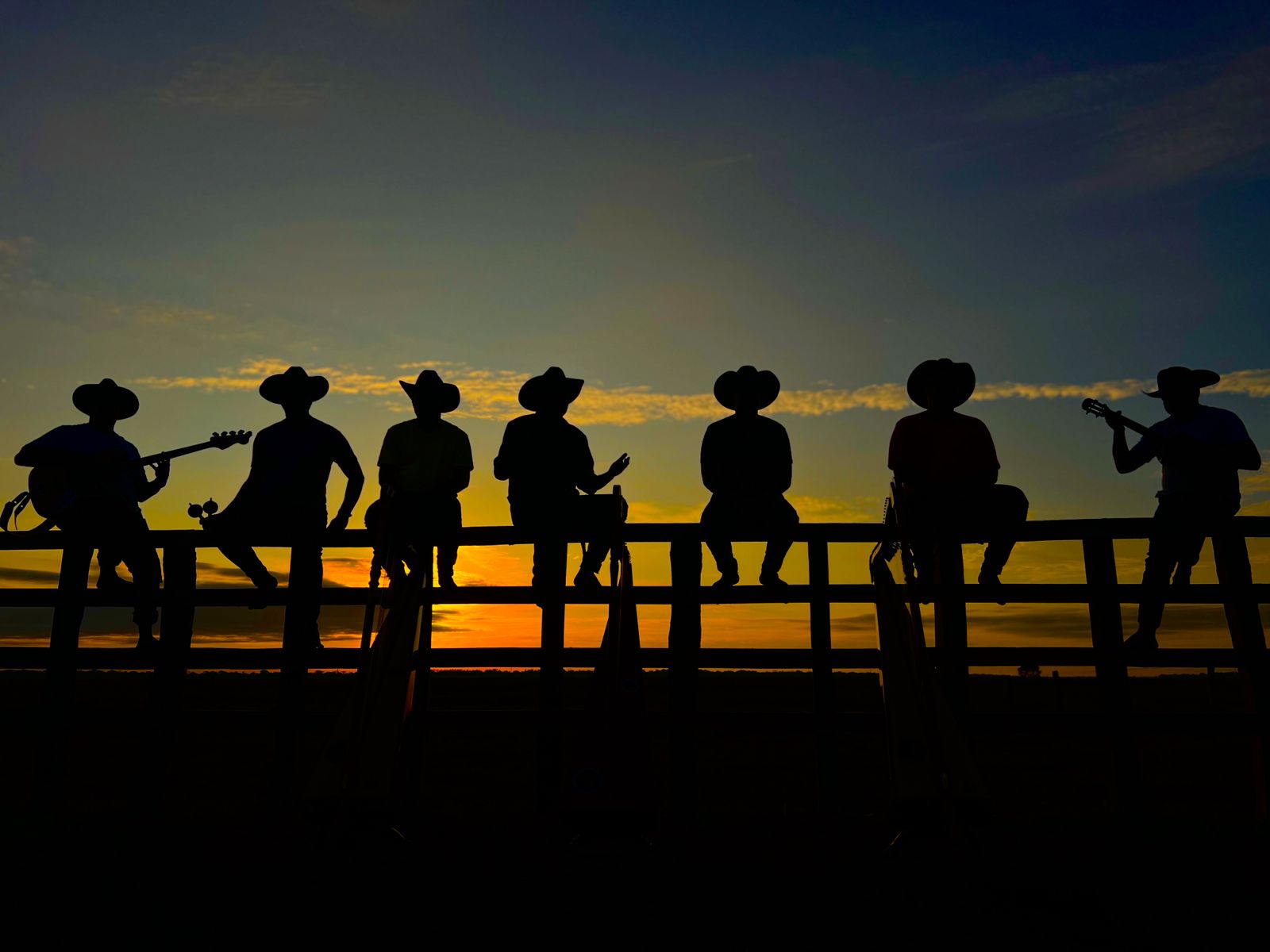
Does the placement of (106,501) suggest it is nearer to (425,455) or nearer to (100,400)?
(100,400)

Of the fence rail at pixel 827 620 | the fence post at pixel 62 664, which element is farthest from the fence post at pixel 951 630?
the fence post at pixel 62 664

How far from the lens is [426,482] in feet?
23.8

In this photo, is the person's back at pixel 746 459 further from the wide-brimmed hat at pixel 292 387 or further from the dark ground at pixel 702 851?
the wide-brimmed hat at pixel 292 387

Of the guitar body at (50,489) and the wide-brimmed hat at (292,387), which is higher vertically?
the wide-brimmed hat at (292,387)

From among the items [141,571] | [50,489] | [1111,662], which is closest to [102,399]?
[50,489]

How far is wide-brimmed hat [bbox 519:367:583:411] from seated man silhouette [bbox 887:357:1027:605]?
2.46 meters

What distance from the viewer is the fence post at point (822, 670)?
684 centimetres

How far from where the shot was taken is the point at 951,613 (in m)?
7.11

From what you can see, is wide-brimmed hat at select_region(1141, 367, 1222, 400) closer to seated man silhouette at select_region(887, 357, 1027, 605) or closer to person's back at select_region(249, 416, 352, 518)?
seated man silhouette at select_region(887, 357, 1027, 605)

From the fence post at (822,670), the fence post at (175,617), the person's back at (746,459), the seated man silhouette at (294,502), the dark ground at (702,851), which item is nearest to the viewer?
the dark ground at (702,851)

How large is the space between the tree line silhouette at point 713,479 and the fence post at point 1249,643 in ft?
0.92

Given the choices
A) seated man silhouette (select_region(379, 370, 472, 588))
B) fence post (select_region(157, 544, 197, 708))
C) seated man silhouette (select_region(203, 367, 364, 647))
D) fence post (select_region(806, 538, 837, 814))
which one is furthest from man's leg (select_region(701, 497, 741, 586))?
fence post (select_region(157, 544, 197, 708))

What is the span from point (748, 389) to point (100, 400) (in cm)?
559

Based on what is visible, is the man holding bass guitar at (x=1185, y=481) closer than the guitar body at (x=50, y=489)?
Yes
